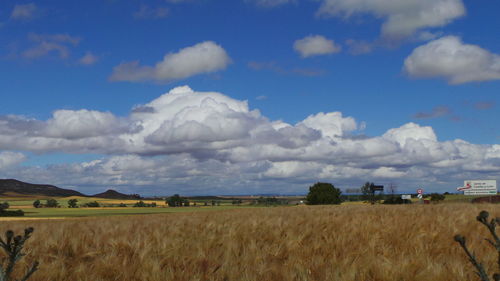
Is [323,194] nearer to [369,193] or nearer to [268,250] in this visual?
[369,193]

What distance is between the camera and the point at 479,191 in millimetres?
64062

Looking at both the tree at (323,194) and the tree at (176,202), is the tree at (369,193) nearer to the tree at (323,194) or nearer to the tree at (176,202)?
the tree at (323,194)

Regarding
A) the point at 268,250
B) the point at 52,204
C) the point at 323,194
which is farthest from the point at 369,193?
the point at 268,250

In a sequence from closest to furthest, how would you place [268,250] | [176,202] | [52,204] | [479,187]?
[268,250] < [479,187] < [52,204] < [176,202]


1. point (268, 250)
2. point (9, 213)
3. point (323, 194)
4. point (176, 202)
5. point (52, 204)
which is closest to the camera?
point (268, 250)

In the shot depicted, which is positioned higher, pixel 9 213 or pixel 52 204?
pixel 52 204

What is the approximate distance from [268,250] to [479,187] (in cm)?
6729

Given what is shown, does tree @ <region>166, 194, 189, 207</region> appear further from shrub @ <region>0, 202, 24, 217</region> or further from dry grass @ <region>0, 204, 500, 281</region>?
dry grass @ <region>0, 204, 500, 281</region>

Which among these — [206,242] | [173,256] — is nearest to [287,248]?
[206,242]

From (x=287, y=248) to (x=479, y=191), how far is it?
6589 cm

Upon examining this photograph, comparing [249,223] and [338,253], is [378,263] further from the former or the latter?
[249,223]

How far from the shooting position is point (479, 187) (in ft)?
213

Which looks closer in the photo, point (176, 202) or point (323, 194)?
point (323, 194)

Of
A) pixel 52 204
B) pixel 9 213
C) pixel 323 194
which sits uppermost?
pixel 323 194
